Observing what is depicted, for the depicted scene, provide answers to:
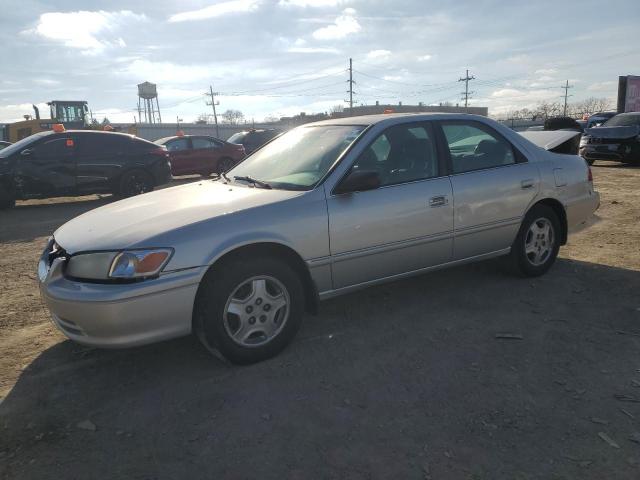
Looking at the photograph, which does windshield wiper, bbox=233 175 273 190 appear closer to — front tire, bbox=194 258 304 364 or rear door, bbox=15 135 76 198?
front tire, bbox=194 258 304 364

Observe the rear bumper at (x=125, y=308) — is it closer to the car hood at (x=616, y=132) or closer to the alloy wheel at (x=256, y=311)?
the alloy wheel at (x=256, y=311)

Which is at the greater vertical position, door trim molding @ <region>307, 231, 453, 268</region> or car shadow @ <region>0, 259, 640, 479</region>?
door trim molding @ <region>307, 231, 453, 268</region>

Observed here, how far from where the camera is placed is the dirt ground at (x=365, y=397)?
7.70 feet

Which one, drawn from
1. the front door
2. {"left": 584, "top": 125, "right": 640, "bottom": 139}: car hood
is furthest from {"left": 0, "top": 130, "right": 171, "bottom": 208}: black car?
{"left": 584, "top": 125, "right": 640, "bottom": 139}: car hood

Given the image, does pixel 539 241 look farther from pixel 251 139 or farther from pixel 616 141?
pixel 251 139

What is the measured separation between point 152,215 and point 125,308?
2.44 ft

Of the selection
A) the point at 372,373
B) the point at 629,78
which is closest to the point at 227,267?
the point at 372,373

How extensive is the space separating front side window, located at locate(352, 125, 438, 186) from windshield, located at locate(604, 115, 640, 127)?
1324 centimetres

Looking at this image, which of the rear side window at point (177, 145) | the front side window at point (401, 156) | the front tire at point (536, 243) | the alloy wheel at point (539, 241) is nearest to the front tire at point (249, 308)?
the front side window at point (401, 156)

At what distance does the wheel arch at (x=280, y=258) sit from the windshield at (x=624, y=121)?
14509 millimetres

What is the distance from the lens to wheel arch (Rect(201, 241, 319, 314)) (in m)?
3.13

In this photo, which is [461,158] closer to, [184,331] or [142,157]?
[184,331]

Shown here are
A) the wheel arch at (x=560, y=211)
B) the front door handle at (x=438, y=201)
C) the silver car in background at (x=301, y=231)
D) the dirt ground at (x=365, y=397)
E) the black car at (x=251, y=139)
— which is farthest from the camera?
the black car at (x=251, y=139)

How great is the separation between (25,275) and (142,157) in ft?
19.6
